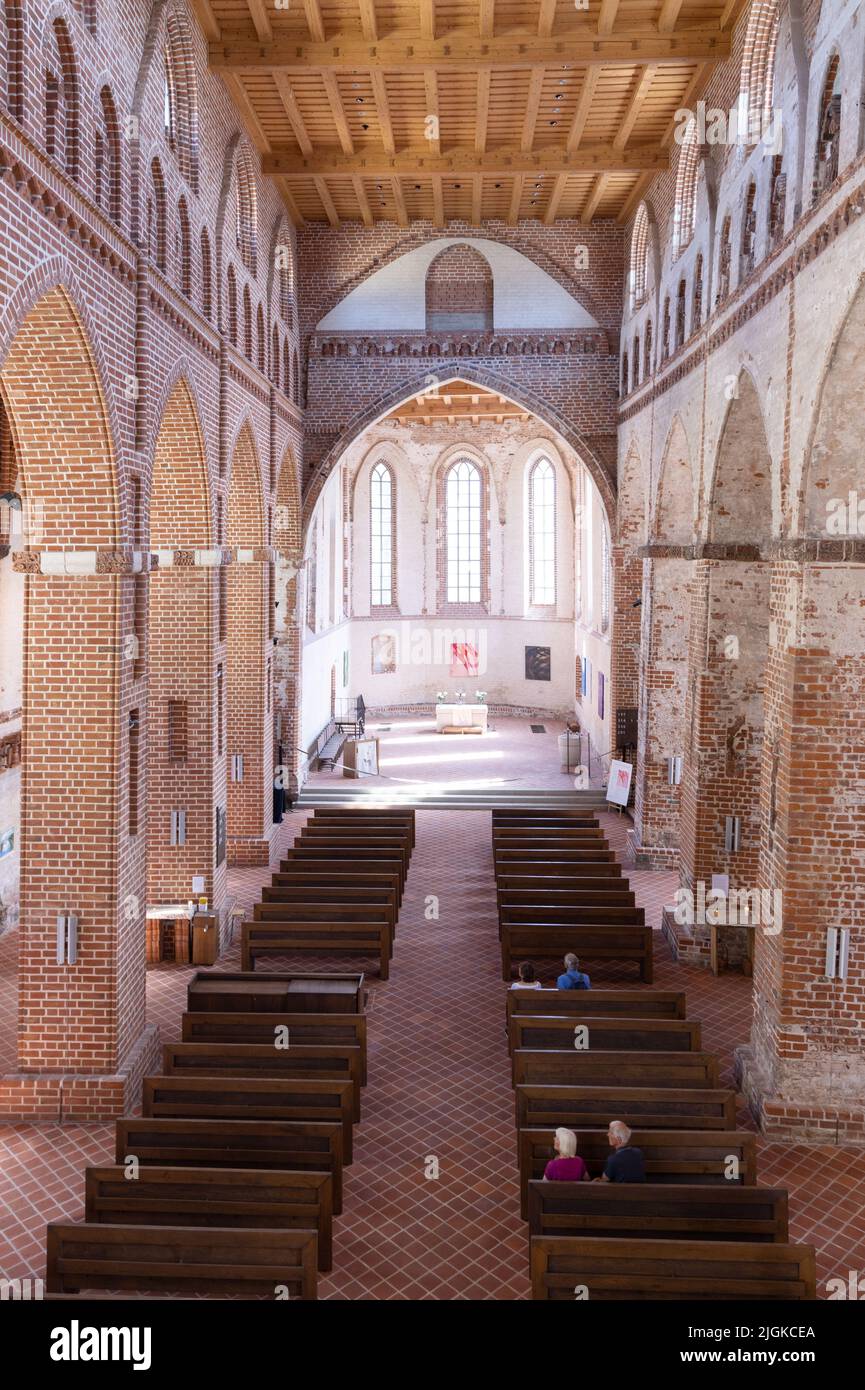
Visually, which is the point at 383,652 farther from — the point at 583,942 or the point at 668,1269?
the point at 668,1269

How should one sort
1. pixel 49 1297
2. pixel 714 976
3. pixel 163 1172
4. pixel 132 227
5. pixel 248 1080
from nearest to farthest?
pixel 49 1297 → pixel 163 1172 → pixel 248 1080 → pixel 132 227 → pixel 714 976

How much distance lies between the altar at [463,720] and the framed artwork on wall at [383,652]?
4334 millimetres

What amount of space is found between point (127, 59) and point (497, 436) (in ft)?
78.3

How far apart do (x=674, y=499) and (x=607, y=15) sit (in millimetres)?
6758

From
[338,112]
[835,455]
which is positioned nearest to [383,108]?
[338,112]

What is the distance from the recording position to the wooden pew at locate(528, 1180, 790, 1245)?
7.25 metres

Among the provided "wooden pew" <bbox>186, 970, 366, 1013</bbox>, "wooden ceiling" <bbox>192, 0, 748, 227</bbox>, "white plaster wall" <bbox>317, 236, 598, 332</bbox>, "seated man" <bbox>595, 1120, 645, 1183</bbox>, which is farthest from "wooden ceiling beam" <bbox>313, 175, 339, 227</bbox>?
"seated man" <bbox>595, 1120, 645, 1183</bbox>

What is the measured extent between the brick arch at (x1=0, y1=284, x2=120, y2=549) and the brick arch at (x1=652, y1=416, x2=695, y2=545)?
9.78m

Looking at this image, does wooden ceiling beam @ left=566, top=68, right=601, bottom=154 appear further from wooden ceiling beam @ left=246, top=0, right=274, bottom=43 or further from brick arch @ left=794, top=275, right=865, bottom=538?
brick arch @ left=794, top=275, right=865, bottom=538

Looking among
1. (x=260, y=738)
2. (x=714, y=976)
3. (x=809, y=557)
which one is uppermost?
(x=809, y=557)

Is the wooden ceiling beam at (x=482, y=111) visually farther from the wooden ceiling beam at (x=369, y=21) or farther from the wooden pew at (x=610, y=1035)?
the wooden pew at (x=610, y=1035)

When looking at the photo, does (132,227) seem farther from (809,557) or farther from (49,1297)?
(49,1297)

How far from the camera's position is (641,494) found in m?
22.3

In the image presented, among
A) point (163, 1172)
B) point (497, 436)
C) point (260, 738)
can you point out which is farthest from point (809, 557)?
point (497, 436)
